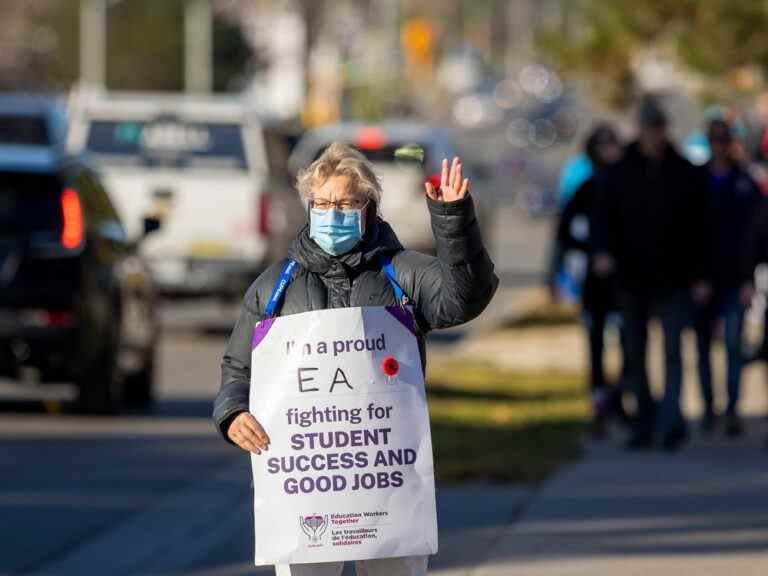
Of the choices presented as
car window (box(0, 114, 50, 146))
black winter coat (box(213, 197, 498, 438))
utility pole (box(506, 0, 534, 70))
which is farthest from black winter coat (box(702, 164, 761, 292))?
utility pole (box(506, 0, 534, 70))

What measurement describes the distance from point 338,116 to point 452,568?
55.3 meters

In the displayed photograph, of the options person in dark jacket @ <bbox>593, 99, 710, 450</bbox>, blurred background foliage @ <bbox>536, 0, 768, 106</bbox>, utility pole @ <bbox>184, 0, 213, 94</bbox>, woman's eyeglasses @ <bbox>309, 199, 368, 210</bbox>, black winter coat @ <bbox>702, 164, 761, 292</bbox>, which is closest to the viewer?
woman's eyeglasses @ <bbox>309, 199, 368, 210</bbox>

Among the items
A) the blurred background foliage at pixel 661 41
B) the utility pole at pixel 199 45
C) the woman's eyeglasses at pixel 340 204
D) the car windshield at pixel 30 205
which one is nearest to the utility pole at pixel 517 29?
the utility pole at pixel 199 45

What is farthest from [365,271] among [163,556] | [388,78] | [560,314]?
[388,78]

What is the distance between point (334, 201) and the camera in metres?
5.47

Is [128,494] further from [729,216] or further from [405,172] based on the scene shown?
[405,172]

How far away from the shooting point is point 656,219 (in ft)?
37.8

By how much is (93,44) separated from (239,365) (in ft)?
180

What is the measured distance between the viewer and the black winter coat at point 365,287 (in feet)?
17.7

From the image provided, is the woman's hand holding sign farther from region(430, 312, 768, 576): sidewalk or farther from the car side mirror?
the car side mirror

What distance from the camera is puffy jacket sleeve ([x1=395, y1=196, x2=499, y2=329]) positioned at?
17.6ft

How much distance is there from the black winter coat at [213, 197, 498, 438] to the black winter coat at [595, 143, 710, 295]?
237 inches

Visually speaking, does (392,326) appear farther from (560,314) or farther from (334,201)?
(560,314)

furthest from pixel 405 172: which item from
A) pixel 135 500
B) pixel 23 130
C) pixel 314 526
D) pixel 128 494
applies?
pixel 314 526
